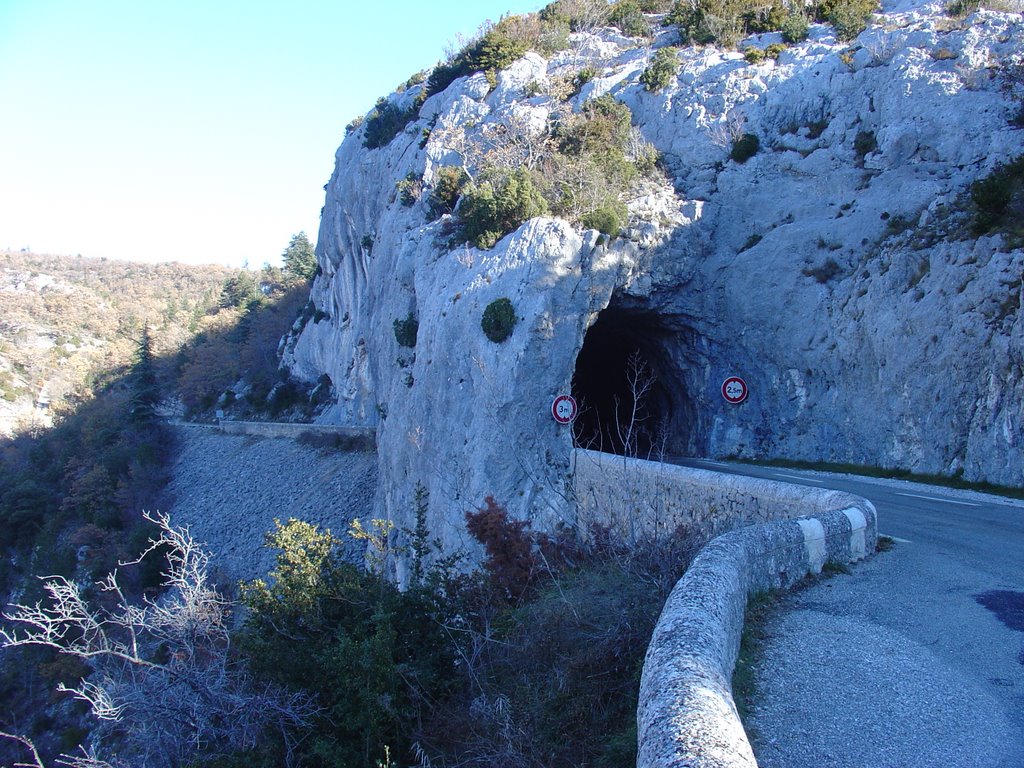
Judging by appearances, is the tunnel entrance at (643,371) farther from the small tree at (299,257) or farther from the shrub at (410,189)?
the small tree at (299,257)

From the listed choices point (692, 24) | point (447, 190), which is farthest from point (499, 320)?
point (692, 24)

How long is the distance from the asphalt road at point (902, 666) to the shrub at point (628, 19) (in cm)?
3017

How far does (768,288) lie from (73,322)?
309ft

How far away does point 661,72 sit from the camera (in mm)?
26328

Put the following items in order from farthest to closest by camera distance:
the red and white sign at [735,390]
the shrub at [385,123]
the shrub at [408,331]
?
the shrub at [385,123] < the shrub at [408,331] < the red and white sign at [735,390]

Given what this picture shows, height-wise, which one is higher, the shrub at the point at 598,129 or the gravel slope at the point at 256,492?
the shrub at the point at 598,129

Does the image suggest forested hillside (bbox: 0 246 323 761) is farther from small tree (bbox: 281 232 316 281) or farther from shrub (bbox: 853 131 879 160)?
shrub (bbox: 853 131 879 160)

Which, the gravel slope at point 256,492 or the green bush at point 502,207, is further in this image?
the gravel slope at point 256,492

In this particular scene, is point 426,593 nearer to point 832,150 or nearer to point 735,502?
point 735,502

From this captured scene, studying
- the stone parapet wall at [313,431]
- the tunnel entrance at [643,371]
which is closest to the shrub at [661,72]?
the tunnel entrance at [643,371]

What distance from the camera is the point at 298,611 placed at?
944cm

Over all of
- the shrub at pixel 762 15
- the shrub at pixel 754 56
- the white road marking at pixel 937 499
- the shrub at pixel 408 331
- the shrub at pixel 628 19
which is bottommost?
the white road marking at pixel 937 499

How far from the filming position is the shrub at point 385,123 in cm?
3584

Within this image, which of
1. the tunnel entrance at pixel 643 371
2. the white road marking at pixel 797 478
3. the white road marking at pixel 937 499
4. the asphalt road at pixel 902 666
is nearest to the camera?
the asphalt road at pixel 902 666
